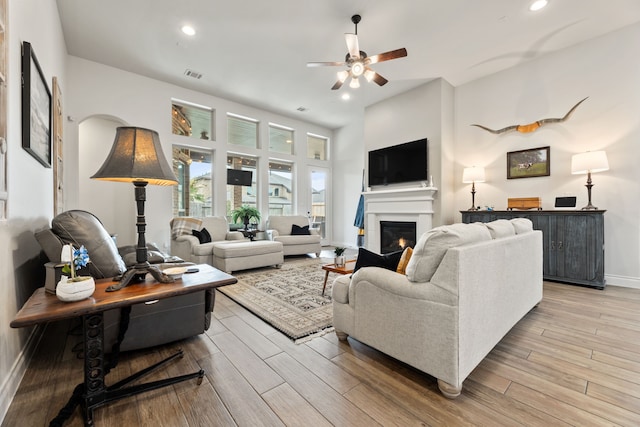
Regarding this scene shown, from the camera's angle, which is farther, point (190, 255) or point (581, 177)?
point (190, 255)

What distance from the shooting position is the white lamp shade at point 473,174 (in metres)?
4.54

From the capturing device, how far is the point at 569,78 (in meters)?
3.89

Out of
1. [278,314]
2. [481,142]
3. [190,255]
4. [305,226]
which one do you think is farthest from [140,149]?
[481,142]

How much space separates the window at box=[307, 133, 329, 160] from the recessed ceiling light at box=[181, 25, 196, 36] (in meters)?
3.96

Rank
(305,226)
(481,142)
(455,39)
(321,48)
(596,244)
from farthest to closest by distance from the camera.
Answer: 1. (305,226)
2. (481,142)
3. (321,48)
4. (455,39)
5. (596,244)

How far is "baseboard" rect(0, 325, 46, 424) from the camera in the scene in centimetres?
133

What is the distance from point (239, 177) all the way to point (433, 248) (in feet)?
17.3

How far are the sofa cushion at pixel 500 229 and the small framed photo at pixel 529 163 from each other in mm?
2586

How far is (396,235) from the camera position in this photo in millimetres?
5512

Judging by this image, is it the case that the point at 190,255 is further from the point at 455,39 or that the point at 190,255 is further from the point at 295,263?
the point at 455,39

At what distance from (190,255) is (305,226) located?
2.44m

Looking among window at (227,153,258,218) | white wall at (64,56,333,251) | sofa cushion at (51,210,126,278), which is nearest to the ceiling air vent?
white wall at (64,56,333,251)

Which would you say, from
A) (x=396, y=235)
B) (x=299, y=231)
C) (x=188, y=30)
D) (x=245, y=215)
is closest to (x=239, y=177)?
(x=245, y=215)

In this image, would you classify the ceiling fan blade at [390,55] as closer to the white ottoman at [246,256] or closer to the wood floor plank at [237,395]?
the white ottoman at [246,256]
